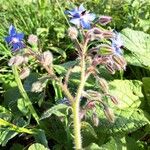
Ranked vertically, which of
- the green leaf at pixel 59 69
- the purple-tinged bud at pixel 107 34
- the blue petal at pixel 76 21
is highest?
the blue petal at pixel 76 21

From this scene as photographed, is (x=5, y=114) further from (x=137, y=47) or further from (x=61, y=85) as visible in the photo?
(x=137, y=47)

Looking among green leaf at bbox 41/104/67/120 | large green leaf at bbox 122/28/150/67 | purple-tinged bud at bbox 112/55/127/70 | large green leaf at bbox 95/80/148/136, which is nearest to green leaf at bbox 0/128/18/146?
green leaf at bbox 41/104/67/120

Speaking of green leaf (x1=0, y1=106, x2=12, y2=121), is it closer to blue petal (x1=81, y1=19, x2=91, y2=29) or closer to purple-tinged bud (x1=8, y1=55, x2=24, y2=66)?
purple-tinged bud (x1=8, y1=55, x2=24, y2=66)

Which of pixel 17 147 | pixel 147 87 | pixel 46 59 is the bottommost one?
pixel 17 147

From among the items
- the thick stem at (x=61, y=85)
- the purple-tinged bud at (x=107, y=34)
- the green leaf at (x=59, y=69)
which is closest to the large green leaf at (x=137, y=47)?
the green leaf at (x=59, y=69)

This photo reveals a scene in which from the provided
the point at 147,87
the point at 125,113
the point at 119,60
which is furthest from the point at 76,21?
the point at 147,87

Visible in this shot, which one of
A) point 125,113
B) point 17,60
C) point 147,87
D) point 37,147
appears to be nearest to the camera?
point 17,60

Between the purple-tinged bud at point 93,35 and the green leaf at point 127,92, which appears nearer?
the purple-tinged bud at point 93,35


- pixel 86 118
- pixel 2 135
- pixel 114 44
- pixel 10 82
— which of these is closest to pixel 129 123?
pixel 86 118

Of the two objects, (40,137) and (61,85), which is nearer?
(61,85)

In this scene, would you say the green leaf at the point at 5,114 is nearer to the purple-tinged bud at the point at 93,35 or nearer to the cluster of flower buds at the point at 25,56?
the cluster of flower buds at the point at 25,56
